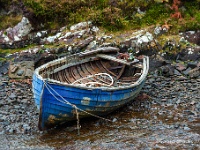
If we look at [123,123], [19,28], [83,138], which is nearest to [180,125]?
[123,123]

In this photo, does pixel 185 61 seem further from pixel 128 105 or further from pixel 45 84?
pixel 45 84

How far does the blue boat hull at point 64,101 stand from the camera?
967cm

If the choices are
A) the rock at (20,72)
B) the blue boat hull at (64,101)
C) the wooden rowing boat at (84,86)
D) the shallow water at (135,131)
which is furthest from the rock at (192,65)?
the rock at (20,72)

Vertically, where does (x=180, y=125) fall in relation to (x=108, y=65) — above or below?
below

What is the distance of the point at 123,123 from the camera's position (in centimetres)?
1126

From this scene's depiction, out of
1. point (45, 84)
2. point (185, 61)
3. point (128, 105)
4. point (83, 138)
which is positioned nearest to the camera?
point (45, 84)

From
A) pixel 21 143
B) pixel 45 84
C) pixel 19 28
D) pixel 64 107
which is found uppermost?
pixel 19 28

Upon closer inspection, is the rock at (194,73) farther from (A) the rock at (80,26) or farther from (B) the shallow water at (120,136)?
(A) the rock at (80,26)

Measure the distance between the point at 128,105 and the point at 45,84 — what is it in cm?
436

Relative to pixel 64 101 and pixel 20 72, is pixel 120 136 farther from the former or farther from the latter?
pixel 20 72

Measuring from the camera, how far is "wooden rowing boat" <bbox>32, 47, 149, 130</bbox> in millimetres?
9789

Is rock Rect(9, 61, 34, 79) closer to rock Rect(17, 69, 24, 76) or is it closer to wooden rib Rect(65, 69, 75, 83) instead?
rock Rect(17, 69, 24, 76)

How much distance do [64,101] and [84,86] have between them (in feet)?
2.47

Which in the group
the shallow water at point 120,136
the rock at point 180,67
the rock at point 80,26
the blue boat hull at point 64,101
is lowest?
the shallow water at point 120,136
